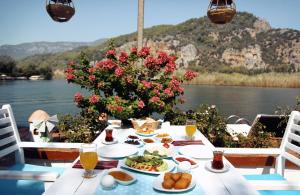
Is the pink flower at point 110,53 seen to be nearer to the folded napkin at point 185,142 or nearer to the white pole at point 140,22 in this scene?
the white pole at point 140,22

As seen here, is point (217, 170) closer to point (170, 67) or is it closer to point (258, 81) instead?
point (170, 67)

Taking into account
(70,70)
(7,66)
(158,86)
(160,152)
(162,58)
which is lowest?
(7,66)

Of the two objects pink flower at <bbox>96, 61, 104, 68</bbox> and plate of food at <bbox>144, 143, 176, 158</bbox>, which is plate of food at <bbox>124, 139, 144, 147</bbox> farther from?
pink flower at <bbox>96, 61, 104, 68</bbox>

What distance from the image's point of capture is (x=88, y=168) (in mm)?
1361

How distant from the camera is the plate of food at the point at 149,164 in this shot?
1.40 m

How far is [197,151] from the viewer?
1.73 meters

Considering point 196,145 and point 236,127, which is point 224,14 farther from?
point 236,127

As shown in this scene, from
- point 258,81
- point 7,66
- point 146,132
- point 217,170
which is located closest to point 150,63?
point 146,132

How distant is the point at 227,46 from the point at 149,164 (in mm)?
46001

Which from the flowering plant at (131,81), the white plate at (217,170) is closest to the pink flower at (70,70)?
the flowering plant at (131,81)

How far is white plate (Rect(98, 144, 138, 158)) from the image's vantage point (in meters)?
1.65

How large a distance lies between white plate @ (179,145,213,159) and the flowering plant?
3.27ft

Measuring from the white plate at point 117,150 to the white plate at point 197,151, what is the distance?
276mm

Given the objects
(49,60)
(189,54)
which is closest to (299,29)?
(189,54)
